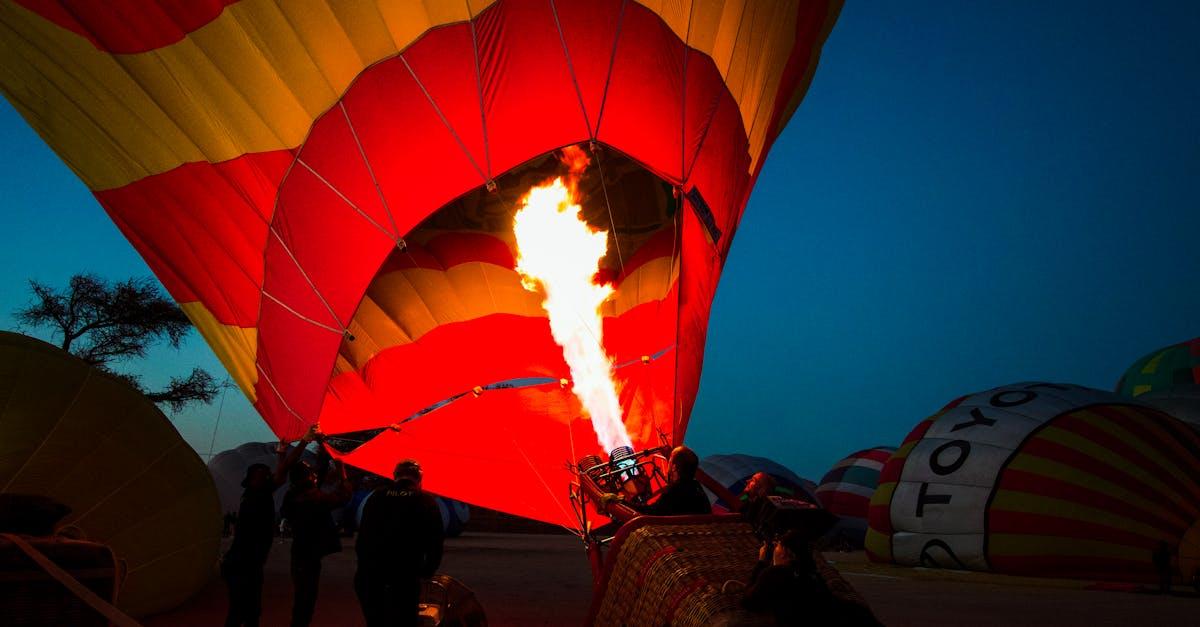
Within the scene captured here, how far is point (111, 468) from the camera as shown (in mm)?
5246

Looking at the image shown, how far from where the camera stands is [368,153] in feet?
16.9

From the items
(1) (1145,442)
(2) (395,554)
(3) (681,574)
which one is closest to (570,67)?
(2) (395,554)

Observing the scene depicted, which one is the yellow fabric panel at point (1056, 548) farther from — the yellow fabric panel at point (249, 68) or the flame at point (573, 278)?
the yellow fabric panel at point (249, 68)

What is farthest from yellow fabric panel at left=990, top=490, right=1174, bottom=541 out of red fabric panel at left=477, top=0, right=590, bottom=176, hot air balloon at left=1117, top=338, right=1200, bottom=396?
hot air balloon at left=1117, top=338, right=1200, bottom=396

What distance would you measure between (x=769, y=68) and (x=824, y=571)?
349 cm

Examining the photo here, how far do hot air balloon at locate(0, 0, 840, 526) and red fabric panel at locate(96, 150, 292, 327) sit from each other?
0.06 ft

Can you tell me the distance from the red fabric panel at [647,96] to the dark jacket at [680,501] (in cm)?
237

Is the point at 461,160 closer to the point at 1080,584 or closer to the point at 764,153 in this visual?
the point at 764,153

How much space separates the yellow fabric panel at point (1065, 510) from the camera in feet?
27.1

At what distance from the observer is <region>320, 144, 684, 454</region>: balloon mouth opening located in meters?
6.08

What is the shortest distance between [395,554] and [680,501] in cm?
121

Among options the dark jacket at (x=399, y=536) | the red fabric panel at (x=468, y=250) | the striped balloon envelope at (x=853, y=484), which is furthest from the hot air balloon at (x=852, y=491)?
the dark jacket at (x=399, y=536)

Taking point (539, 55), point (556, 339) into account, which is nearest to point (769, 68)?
point (539, 55)

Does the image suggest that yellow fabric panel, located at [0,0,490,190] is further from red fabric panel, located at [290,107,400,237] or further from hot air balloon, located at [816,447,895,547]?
hot air balloon, located at [816,447,895,547]
